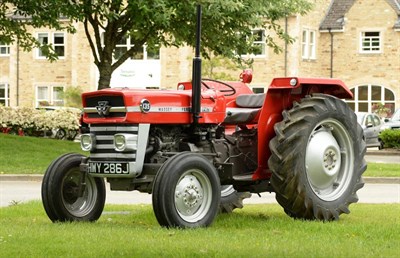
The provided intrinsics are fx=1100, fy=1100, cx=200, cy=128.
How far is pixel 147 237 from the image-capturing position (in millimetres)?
10188

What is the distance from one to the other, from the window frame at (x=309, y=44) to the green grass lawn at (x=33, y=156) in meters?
25.5

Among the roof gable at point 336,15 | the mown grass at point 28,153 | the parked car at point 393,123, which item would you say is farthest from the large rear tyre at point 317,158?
the roof gable at point 336,15

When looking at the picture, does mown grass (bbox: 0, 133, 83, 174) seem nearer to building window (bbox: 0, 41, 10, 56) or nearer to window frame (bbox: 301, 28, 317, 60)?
window frame (bbox: 301, 28, 317, 60)

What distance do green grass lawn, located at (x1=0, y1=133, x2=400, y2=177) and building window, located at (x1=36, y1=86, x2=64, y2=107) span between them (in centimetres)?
2574

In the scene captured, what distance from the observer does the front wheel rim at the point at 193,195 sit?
36.4 ft

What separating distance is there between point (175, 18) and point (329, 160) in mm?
17678

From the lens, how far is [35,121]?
147ft

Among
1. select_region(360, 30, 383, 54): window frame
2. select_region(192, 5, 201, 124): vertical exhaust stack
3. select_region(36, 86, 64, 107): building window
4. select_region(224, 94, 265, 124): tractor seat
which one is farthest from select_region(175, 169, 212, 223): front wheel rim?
select_region(36, 86, 64, 107): building window

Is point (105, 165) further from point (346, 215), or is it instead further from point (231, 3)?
point (231, 3)

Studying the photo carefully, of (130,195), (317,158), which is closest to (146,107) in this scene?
(317,158)

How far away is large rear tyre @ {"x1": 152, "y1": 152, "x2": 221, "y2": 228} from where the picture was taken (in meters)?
10.8

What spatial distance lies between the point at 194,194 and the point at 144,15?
57.9 ft

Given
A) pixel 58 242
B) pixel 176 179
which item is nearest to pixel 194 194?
pixel 176 179

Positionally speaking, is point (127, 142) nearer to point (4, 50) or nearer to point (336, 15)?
point (336, 15)
